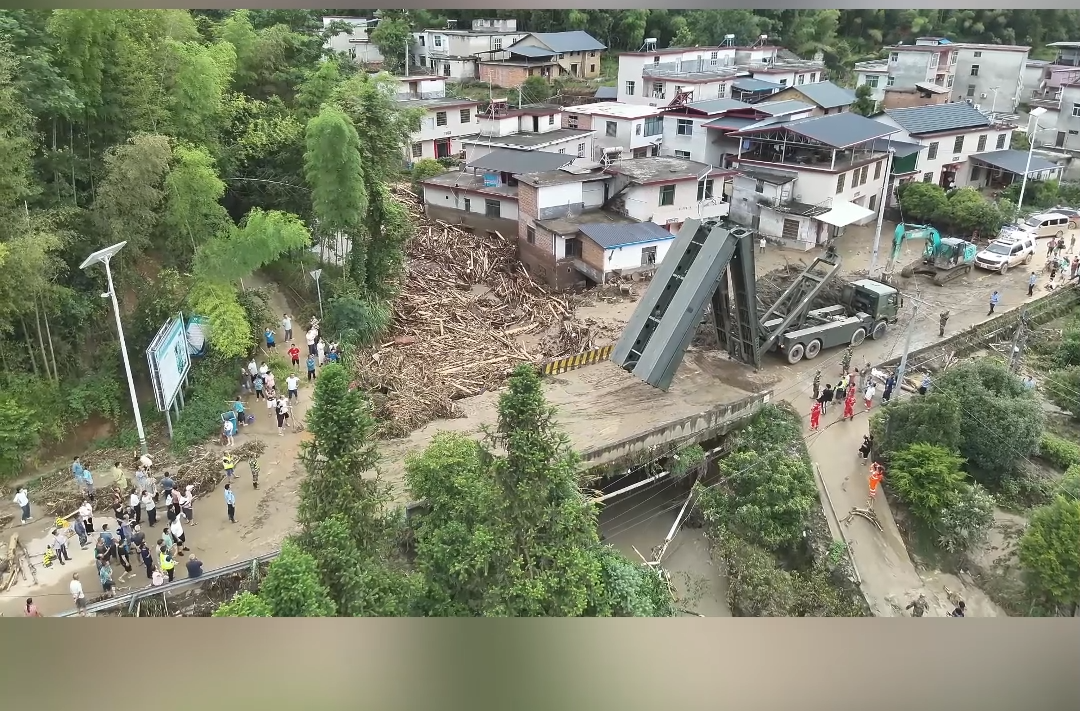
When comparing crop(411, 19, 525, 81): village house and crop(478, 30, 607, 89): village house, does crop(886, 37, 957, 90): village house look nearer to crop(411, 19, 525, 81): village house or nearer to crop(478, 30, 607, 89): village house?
crop(478, 30, 607, 89): village house

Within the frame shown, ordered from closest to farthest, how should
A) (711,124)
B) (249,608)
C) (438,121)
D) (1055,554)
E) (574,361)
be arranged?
(249,608)
(1055,554)
(574,361)
(711,124)
(438,121)

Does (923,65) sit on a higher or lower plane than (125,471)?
higher

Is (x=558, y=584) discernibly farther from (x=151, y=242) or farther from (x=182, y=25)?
(x=182, y=25)

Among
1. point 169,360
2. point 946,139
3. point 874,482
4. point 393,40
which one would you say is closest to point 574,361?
point 874,482

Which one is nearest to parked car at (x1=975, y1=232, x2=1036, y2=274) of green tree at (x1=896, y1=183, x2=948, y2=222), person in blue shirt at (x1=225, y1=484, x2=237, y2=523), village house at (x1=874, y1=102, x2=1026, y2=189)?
green tree at (x1=896, y1=183, x2=948, y2=222)

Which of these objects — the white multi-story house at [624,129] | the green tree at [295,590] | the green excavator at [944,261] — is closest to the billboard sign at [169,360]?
the green tree at [295,590]

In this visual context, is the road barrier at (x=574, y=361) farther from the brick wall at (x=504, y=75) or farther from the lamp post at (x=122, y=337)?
the brick wall at (x=504, y=75)

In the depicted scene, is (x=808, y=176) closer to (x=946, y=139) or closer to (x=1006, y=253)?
(x=1006, y=253)

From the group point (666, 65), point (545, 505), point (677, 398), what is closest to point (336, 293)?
point (677, 398)
